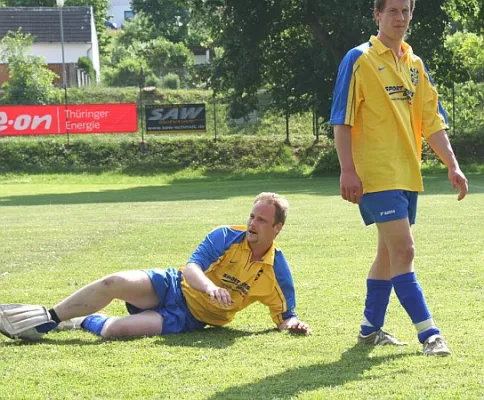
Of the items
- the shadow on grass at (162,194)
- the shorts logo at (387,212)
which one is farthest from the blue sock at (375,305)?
the shadow on grass at (162,194)

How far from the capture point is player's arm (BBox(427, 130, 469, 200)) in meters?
6.23

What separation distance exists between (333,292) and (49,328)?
299 centimetres

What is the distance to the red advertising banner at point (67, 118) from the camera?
130 ft

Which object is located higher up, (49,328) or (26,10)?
(26,10)

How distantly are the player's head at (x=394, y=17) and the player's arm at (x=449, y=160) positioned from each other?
0.73m

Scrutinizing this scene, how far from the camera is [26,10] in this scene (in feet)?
235

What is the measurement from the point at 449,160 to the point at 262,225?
1356 millimetres

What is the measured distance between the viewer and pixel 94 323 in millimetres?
7023

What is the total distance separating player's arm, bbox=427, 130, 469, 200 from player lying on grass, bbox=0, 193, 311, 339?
109 centimetres

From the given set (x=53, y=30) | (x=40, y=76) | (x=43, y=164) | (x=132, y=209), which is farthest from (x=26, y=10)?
(x=132, y=209)

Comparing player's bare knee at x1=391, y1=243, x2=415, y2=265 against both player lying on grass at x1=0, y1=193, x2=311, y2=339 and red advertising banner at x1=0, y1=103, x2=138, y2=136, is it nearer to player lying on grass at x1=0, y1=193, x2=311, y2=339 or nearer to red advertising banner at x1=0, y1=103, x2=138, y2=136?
player lying on grass at x1=0, y1=193, x2=311, y2=339

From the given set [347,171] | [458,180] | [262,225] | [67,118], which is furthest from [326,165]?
[347,171]

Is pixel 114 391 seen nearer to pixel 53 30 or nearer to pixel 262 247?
pixel 262 247

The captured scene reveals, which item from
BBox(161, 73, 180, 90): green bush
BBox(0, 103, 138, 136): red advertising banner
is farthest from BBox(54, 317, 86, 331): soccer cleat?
BBox(161, 73, 180, 90): green bush
